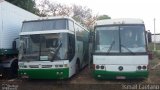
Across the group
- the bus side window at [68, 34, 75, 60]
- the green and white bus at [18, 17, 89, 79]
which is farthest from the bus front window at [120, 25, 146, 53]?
the green and white bus at [18, 17, 89, 79]

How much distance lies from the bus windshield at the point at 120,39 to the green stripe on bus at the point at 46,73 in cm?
181

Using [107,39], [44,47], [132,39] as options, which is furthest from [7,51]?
[132,39]

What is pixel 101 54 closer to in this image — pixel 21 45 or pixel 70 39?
pixel 70 39

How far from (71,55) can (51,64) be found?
115 centimetres

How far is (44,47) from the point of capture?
13656 millimetres

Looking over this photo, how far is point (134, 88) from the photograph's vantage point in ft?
27.0

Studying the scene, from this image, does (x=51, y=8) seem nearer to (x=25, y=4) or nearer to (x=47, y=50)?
(x=25, y=4)

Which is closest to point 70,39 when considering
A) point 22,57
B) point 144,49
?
point 22,57

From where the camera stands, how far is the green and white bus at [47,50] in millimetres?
13484

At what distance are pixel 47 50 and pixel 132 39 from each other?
12.7 ft

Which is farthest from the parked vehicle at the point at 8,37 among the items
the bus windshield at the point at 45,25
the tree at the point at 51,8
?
the tree at the point at 51,8

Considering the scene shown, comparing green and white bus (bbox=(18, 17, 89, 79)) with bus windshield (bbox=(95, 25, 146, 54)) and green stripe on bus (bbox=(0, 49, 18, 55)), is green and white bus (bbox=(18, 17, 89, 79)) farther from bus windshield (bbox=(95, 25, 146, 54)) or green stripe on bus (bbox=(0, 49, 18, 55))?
bus windshield (bbox=(95, 25, 146, 54))

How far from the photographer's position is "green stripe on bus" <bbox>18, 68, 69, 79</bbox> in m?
13.5

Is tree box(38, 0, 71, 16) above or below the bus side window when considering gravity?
above
